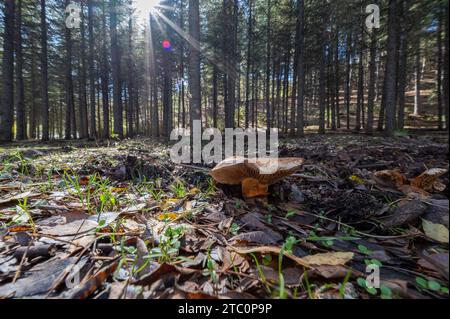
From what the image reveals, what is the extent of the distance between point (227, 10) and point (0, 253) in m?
17.2

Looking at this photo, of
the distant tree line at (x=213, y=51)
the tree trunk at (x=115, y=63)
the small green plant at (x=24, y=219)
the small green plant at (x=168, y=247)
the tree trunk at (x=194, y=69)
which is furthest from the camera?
the tree trunk at (x=115, y=63)

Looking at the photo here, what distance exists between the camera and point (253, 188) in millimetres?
1637

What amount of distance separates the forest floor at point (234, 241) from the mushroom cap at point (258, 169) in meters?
0.24

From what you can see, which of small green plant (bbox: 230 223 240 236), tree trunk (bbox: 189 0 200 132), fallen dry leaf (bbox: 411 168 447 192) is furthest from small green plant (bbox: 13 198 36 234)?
tree trunk (bbox: 189 0 200 132)

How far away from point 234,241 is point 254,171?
19.1 inches

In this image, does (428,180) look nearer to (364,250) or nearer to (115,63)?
(364,250)

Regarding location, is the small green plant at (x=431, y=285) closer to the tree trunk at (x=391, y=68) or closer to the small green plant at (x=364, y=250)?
the small green plant at (x=364, y=250)

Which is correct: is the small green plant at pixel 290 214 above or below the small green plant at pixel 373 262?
above

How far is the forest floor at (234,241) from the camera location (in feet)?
2.68

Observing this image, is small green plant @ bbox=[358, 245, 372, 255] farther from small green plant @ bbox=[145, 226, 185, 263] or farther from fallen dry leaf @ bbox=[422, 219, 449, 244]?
small green plant @ bbox=[145, 226, 185, 263]

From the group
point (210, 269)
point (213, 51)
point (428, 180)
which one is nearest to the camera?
point (210, 269)

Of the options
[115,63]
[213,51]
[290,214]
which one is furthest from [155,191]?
[213,51]

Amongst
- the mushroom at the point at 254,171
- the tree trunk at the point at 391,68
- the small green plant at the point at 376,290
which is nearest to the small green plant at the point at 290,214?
the mushroom at the point at 254,171
